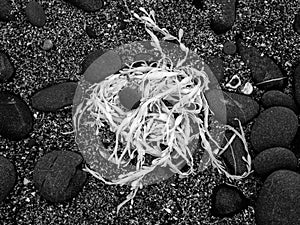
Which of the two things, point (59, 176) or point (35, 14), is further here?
point (35, 14)

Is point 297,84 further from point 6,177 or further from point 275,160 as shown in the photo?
point 6,177

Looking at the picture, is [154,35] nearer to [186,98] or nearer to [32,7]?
[186,98]

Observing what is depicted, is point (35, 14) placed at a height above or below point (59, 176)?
above

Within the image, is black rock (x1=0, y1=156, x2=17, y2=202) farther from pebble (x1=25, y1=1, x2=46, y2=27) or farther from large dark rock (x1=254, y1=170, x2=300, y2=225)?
large dark rock (x1=254, y1=170, x2=300, y2=225)

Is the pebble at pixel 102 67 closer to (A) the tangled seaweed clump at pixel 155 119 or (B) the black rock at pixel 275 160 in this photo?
(A) the tangled seaweed clump at pixel 155 119

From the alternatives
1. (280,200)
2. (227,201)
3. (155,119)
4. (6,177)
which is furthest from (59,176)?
(280,200)

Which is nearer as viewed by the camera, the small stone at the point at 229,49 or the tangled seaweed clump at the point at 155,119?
the tangled seaweed clump at the point at 155,119

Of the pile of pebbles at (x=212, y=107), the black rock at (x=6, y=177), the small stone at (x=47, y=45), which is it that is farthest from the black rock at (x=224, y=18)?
the black rock at (x=6, y=177)
